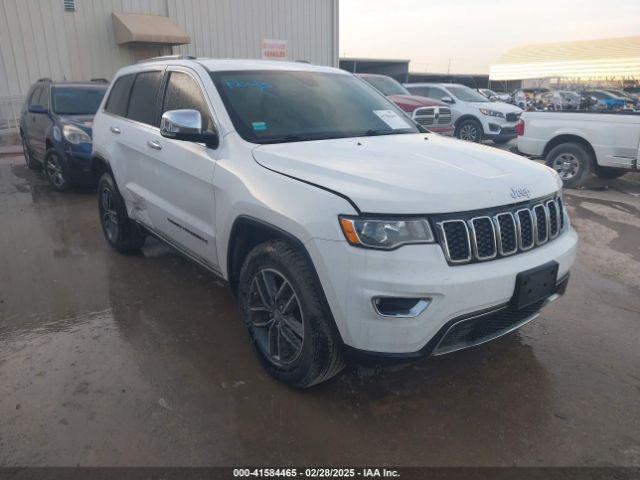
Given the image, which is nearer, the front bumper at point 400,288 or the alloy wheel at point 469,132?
the front bumper at point 400,288

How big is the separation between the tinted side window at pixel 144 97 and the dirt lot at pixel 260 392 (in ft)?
4.82

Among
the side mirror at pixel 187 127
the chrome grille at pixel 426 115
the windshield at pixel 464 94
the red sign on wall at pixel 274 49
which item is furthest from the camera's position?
the red sign on wall at pixel 274 49

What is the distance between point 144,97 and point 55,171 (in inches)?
187

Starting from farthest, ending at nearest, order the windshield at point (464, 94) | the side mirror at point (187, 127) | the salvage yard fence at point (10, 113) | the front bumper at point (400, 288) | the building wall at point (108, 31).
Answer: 1. the salvage yard fence at point (10, 113)
2. the building wall at point (108, 31)
3. the windshield at point (464, 94)
4. the side mirror at point (187, 127)
5. the front bumper at point (400, 288)

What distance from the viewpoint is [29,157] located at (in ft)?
33.1

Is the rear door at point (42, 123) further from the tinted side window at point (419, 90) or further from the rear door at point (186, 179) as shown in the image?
the tinted side window at point (419, 90)

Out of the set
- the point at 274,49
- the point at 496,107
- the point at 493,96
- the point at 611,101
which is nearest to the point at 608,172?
the point at 496,107

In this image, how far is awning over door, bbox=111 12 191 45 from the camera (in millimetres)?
15305

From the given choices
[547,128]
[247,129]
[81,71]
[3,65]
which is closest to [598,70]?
[547,128]

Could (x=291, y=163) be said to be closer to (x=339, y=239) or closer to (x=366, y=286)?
(x=339, y=239)

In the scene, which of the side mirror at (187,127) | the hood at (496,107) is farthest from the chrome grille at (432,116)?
the side mirror at (187,127)

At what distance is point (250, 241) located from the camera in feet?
9.80

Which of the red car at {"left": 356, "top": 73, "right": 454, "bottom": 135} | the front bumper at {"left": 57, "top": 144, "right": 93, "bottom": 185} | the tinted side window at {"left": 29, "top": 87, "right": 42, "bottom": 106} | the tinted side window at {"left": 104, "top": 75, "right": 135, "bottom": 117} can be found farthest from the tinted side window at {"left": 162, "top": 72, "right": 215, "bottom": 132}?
the red car at {"left": 356, "top": 73, "right": 454, "bottom": 135}

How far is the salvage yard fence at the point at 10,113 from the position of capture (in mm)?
14672
